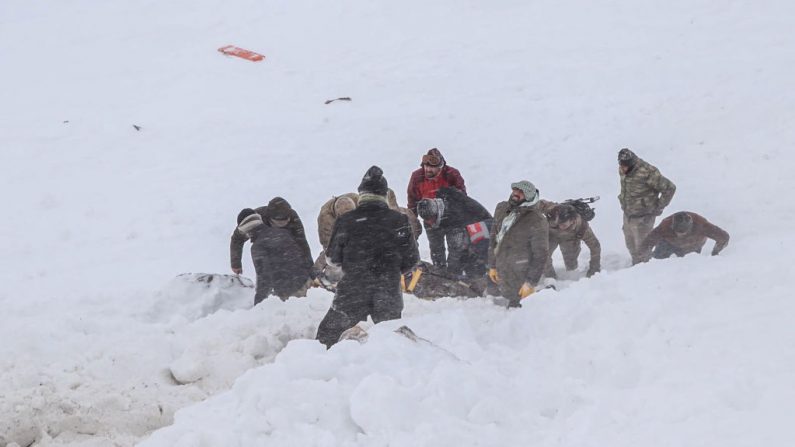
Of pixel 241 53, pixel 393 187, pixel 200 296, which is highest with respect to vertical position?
pixel 241 53

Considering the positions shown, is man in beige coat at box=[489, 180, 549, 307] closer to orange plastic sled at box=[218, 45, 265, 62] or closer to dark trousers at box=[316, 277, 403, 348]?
dark trousers at box=[316, 277, 403, 348]

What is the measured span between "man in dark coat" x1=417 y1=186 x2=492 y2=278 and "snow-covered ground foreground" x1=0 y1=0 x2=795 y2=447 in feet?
3.21

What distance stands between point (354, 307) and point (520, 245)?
2100 mm

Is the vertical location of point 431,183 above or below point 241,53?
above

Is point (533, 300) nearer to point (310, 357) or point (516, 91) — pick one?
point (310, 357)

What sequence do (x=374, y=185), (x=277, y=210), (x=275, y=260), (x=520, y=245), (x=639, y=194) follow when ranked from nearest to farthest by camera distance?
1. (x=374, y=185)
2. (x=520, y=245)
3. (x=275, y=260)
4. (x=277, y=210)
5. (x=639, y=194)

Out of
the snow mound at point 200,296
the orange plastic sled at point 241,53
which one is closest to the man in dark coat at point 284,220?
the snow mound at point 200,296

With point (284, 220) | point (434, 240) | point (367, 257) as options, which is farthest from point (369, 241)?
point (434, 240)

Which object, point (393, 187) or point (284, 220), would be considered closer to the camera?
point (284, 220)

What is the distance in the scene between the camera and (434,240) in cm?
917

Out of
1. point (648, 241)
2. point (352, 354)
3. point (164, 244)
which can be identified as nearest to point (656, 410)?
point (352, 354)

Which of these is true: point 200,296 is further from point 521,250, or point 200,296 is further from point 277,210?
point 521,250

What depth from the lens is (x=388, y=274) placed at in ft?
20.6

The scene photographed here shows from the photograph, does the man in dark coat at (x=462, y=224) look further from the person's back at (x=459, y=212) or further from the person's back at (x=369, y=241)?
the person's back at (x=369, y=241)
